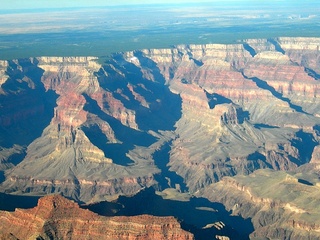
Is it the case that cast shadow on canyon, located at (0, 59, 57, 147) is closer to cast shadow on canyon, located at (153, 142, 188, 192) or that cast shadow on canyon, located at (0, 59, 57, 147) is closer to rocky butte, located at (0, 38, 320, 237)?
rocky butte, located at (0, 38, 320, 237)

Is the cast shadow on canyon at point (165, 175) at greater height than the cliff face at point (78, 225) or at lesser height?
lesser

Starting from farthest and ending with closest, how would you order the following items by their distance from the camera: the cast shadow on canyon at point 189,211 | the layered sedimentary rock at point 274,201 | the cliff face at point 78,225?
the layered sedimentary rock at point 274,201 < the cast shadow on canyon at point 189,211 < the cliff face at point 78,225

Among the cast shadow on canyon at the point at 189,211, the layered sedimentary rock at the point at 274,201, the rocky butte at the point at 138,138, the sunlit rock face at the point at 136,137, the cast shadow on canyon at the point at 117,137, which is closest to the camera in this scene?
the cast shadow on canyon at the point at 189,211

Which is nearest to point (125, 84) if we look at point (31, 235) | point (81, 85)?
point (81, 85)

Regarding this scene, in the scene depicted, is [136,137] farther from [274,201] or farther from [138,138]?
[274,201]

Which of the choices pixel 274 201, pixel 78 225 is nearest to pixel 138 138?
pixel 274 201

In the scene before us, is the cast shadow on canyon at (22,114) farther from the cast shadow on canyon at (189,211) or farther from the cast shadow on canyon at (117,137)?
the cast shadow on canyon at (189,211)

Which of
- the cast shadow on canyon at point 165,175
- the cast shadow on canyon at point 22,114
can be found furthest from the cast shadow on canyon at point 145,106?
the cast shadow on canyon at point 22,114
